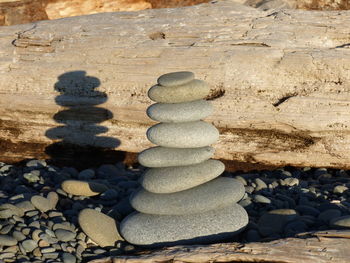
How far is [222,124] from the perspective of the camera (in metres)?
6.55

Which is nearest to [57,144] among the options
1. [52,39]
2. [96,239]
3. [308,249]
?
[52,39]

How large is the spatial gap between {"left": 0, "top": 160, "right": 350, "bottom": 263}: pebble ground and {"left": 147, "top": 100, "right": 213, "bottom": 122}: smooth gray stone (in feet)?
3.37

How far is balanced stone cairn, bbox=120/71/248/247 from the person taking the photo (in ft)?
15.6

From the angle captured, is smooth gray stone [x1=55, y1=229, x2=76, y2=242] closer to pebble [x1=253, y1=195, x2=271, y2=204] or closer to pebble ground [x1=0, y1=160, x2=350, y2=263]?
pebble ground [x1=0, y1=160, x2=350, y2=263]

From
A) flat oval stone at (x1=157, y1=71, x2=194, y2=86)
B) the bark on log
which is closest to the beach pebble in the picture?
flat oval stone at (x1=157, y1=71, x2=194, y2=86)

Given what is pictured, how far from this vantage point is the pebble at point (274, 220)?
4.86 m

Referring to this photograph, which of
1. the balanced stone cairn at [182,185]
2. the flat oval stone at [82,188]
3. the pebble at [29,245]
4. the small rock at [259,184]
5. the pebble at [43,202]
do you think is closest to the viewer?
the pebble at [29,245]

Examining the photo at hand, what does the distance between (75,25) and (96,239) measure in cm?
322

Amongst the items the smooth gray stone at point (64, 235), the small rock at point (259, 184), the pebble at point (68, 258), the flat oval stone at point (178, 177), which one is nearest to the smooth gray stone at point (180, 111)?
the flat oval stone at point (178, 177)

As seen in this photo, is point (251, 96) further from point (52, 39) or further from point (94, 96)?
point (52, 39)

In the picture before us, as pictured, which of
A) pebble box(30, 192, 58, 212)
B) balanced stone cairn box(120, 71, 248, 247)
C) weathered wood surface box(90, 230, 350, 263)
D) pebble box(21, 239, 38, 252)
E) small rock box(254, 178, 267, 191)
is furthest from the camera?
small rock box(254, 178, 267, 191)

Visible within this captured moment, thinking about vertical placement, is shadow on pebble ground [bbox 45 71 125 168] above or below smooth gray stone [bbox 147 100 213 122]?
below

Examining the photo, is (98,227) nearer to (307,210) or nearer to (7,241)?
(7,241)

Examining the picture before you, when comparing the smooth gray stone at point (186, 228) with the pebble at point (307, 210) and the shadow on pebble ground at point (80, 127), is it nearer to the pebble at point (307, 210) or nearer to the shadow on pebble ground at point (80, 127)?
the pebble at point (307, 210)
